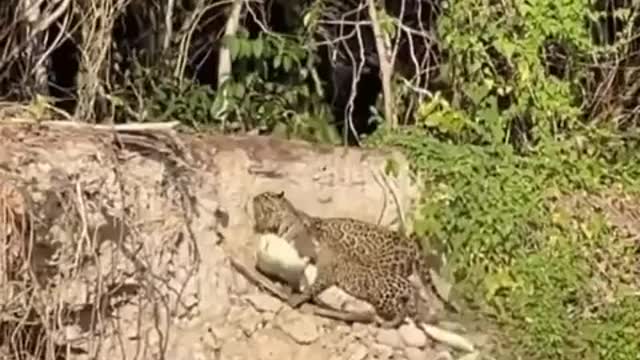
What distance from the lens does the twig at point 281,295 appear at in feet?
20.2

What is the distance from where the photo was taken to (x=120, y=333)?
580 centimetres

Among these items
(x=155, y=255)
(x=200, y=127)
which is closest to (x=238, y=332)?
(x=155, y=255)

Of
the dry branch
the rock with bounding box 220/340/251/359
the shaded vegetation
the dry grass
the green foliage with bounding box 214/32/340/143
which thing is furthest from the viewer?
the green foliage with bounding box 214/32/340/143

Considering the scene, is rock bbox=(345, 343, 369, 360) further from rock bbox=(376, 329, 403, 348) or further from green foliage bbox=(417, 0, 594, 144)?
green foliage bbox=(417, 0, 594, 144)

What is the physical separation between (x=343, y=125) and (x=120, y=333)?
67.2 inches

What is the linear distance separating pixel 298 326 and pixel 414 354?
0.45 metres

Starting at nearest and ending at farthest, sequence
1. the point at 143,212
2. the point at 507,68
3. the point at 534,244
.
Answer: the point at 143,212 < the point at 534,244 < the point at 507,68

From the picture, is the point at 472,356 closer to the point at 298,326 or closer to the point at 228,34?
the point at 298,326

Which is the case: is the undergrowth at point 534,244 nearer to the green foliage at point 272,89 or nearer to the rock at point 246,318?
the green foliage at point 272,89

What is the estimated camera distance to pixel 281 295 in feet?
20.3

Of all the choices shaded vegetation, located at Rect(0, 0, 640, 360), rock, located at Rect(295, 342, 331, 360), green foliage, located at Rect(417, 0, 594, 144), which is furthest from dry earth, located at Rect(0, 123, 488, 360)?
green foliage, located at Rect(417, 0, 594, 144)

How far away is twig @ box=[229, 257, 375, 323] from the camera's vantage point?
243 inches

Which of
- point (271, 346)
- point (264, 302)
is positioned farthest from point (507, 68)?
point (271, 346)

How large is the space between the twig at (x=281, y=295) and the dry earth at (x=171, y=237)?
26 millimetres
